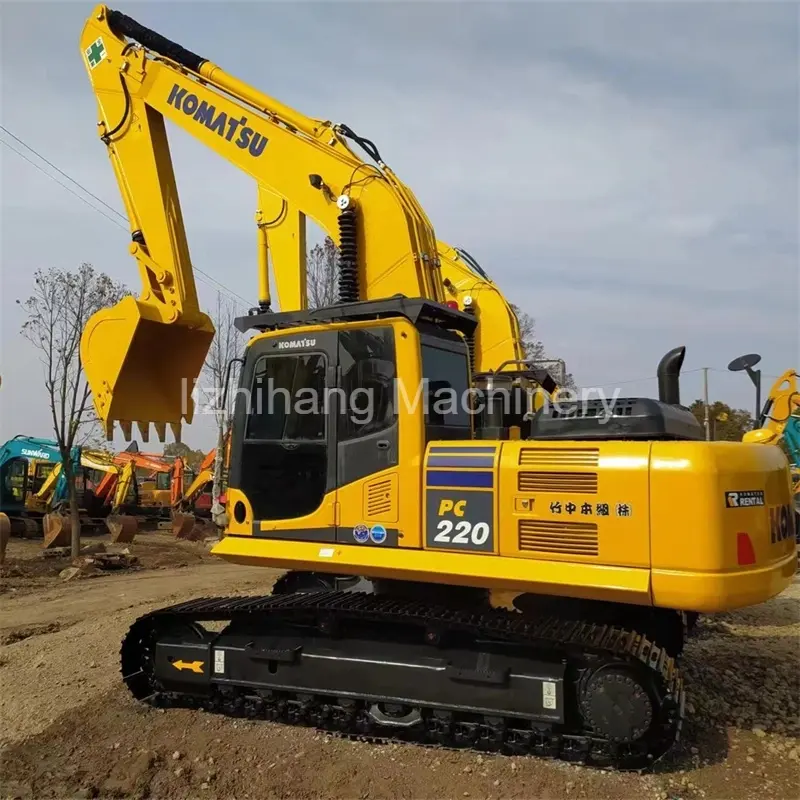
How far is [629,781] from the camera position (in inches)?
168

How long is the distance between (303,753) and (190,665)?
3.93 feet

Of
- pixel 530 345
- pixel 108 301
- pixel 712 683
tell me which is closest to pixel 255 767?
pixel 712 683

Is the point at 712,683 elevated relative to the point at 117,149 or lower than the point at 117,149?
lower

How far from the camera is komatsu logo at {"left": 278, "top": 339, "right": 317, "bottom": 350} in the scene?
17.3ft

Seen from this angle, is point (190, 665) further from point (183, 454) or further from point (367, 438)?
point (183, 454)

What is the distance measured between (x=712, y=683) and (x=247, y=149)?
6283 mm

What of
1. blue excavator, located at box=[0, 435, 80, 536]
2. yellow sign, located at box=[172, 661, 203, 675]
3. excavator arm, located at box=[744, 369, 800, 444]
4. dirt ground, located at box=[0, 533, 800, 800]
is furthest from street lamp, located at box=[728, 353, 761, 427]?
blue excavator, located at box=[0, 435, 80, 536]

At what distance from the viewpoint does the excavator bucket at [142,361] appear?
21.4 feet

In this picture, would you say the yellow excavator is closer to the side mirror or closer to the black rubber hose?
the side mirror

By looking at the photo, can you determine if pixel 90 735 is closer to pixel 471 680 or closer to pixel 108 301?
pixel 471 680

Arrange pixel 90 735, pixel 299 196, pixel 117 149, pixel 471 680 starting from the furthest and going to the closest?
pixel 117 149, pixel 299 196, pixel 90 735, pixel 471 680

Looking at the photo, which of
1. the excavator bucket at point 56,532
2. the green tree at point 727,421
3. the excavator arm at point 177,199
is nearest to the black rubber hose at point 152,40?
the excavator arm at point 177,199

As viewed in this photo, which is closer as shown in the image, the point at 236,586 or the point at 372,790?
the point at 372,790

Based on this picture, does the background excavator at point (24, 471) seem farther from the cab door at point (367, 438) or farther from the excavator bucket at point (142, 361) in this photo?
the cab door at point (367, 438)
